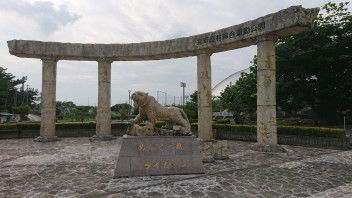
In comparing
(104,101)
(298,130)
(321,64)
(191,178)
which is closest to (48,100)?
(104,101)

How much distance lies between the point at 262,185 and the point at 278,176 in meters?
1.51

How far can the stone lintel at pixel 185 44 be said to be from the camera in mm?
13867

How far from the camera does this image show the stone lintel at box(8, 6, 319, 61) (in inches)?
546

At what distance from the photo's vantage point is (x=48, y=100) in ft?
68.3

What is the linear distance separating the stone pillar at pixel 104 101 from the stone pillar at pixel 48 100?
137 inches

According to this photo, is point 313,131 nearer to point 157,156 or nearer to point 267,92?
point 267,92

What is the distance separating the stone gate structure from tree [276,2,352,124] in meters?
10.8

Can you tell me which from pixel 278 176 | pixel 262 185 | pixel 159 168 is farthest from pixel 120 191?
pixel 278 176

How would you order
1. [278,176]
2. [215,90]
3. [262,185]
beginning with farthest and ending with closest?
1. [215,90]
2. [278,176]
3. [262,185]

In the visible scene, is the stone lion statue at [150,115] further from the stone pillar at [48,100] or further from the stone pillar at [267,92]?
the stone pillar at [48,100]

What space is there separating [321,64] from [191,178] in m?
21.0

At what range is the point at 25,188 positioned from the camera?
8.75 m

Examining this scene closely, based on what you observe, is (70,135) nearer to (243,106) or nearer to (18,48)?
(18,48)

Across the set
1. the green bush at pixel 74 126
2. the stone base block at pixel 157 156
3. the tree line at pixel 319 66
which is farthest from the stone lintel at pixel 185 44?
the tree line at pixel 319 66
